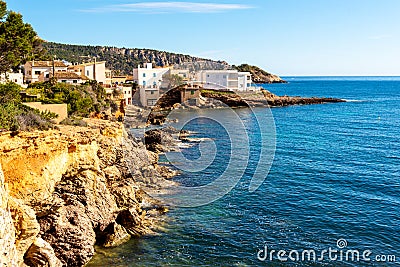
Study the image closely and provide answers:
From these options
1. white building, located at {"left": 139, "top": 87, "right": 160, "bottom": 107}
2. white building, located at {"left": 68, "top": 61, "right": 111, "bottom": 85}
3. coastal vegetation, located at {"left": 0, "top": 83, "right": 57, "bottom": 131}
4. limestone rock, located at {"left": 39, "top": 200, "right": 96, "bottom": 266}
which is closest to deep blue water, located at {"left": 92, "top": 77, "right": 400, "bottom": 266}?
limestone rock, located at {"left": 39, "top": 200, "right": 96, "bottom": 266}

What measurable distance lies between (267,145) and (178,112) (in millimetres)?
33776

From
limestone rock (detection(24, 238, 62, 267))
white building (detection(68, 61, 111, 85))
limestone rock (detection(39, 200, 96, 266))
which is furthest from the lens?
white building (detection(68, 61, 111, 85))

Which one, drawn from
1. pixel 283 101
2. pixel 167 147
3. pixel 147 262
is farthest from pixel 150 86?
pixel 147 262

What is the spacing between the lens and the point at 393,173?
29.6m

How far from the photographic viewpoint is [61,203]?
53.0 feet

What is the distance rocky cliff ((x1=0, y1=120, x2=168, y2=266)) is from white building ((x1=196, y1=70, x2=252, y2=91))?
68.3 m

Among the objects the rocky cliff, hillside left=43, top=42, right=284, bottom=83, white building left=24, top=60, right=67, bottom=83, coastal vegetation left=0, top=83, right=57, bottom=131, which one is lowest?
the rocky cliff

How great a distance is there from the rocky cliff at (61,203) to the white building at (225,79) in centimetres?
6827

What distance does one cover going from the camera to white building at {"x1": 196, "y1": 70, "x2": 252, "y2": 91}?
89438 mm

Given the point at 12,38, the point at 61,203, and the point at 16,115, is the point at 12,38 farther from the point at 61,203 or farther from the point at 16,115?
the point at 61,203

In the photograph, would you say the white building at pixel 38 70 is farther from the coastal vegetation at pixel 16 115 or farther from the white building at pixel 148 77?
the coastal vegetation at pixel 16 115

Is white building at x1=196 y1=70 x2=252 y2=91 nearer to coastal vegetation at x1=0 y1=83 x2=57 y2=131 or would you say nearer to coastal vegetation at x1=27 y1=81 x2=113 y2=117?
coastal vegetation at x1=27 y1=81 x2=113 y2=117

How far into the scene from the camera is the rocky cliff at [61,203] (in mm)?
12586

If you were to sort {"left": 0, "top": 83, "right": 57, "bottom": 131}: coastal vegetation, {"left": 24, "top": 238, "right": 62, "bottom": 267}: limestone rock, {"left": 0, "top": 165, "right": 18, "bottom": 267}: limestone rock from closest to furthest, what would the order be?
{"left": 0, "top": 165, "right": 18, "bottom": 267}: limestone rock
{"left": 24, "top": 238, "right": 62, "bottom": 267}: limestone rock
{"left": 0, "top": 83, "right": 57, "bottom": 131}: coastal vegetation
